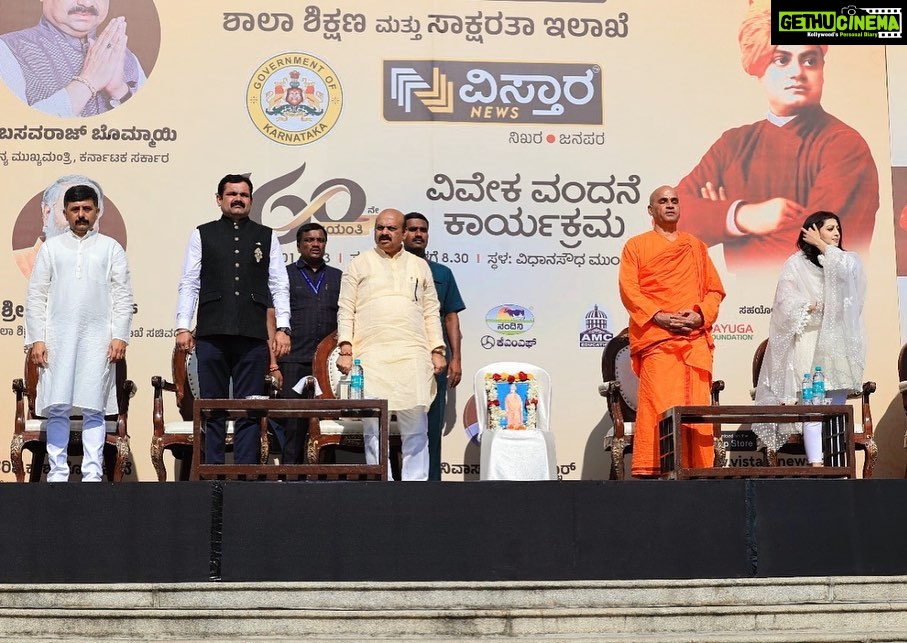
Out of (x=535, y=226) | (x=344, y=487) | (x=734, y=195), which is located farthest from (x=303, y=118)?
(x=344, y=487)

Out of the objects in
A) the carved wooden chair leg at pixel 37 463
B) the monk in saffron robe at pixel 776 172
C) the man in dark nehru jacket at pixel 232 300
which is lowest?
the carved wooden chair leg at pixel 37 463

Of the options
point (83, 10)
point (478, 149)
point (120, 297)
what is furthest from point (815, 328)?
point (83, 10)

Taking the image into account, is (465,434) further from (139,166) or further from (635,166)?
(139,166)

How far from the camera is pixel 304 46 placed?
7.31 metres

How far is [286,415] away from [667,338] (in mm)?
1800

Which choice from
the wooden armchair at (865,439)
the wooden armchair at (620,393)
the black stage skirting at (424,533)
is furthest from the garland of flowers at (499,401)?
the black stage skirting at (424,533)

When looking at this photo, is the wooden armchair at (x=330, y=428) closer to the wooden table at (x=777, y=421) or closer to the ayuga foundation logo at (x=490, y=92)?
the wooden table at (x=777, y=421)

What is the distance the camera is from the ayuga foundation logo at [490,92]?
7.31 metres

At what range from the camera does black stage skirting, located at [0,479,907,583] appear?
4305mm

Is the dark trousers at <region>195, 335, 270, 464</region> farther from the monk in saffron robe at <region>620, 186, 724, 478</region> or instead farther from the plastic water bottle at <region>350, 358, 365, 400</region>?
the monk in saffron robe at <region>620, 186, 724, 478</region>

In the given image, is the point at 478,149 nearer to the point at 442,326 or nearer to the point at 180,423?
the point at 442,326

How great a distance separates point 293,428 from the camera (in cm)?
615

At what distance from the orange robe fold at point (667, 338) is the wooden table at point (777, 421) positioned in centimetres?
65

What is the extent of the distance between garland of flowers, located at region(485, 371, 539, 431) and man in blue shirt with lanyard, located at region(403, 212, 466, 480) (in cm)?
15
